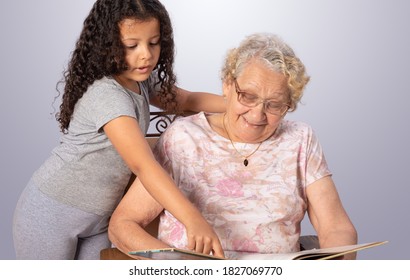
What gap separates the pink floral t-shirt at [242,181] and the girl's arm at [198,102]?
15.5 inches

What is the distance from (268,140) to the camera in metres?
2.82

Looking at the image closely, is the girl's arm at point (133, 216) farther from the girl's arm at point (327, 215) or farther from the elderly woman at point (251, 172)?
the girl's arm at point (327, 215)

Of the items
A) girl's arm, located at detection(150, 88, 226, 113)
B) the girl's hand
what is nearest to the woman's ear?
girl's arm, located at detection(150, 88, 226, 113)

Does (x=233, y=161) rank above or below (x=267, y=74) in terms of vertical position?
below

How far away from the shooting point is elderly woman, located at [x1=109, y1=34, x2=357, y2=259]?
2680mm

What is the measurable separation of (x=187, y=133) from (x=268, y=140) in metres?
0.29

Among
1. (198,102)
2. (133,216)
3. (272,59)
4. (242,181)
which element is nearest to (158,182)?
(133,216)

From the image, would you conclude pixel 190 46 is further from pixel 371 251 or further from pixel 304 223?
pixel 371 251

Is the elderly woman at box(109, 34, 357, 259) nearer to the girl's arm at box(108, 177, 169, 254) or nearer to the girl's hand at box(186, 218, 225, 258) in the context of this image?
the girl's arm at box(108, 177, 169, 254)

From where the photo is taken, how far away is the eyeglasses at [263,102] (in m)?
2.68

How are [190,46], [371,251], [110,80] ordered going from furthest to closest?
[190,46]
[371,251]
[110,80]

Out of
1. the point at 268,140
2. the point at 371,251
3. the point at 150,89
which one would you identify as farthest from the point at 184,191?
the point at 371,251

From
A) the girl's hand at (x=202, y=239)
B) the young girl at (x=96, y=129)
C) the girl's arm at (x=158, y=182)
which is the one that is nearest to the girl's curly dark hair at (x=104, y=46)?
the young girl at (x=96, y=129)
